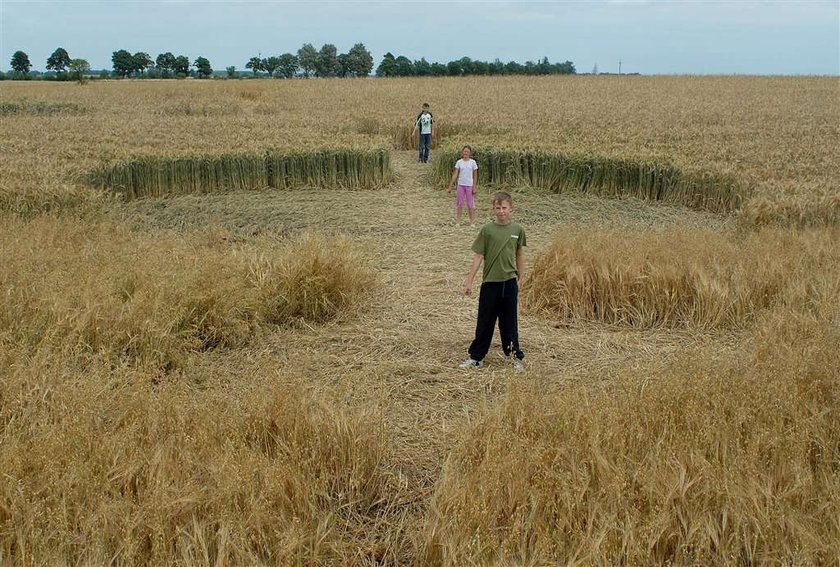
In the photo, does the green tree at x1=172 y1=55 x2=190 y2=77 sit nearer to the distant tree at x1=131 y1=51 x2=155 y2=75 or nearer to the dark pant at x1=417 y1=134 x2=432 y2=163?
the distant tree at x1=131 y1=51 x2=155 y2=75

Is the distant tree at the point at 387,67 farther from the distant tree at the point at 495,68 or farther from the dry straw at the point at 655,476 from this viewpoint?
the dry straw at the point at 655,476

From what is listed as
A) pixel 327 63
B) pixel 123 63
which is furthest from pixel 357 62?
pixel 123 63

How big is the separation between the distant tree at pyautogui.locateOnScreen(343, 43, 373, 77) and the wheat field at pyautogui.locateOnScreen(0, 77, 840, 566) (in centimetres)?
9859

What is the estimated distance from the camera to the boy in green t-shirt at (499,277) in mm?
5762

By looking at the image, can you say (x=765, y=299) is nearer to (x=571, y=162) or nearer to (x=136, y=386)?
(x=136, y=386)

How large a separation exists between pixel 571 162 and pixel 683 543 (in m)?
11.2

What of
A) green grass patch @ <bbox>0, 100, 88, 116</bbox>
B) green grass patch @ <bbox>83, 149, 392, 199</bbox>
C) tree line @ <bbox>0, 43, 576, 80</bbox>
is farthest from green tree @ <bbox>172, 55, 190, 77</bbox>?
green grass patch @ <bbox>83, 149, 392, 199</bbox>

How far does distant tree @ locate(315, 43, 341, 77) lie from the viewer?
10712 centimetres

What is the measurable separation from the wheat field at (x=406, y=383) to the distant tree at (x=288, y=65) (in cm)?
9489

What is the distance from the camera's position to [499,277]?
5.78 m

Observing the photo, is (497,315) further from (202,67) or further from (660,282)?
(202,67)

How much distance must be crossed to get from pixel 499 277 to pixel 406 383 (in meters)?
1.10

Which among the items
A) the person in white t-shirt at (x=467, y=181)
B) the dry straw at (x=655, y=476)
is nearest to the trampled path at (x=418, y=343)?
the person in white t-shirt at (x=467, y=181)

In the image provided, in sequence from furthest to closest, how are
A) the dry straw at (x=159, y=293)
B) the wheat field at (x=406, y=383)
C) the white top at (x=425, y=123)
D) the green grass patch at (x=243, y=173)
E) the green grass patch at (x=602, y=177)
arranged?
1. the white top at (x=425, y=123)
2. the green grass patch at (x=243, y=173)
3. the green grass patch at (x=602, y=177)
4. the dry straw at (x=159, y=293)
5. the wheat field at (x=406, y=383)
